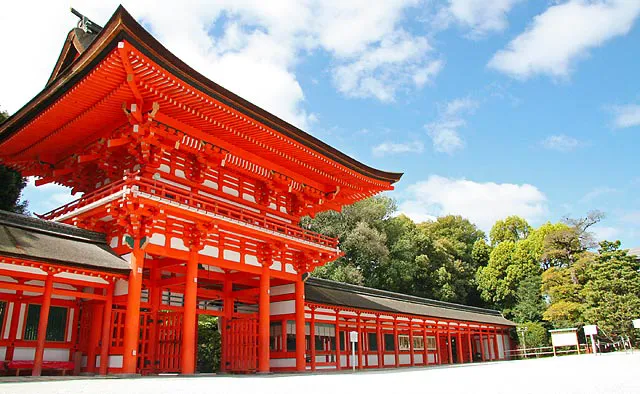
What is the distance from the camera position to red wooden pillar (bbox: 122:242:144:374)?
1202 cm

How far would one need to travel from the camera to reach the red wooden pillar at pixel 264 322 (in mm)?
15930

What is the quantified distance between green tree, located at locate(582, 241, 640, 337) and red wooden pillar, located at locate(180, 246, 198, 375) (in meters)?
28.4

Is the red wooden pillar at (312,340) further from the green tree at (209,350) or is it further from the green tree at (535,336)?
the green tree at (535,336)

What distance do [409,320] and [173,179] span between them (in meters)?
17.1

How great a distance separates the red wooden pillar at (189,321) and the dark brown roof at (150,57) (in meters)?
4.50

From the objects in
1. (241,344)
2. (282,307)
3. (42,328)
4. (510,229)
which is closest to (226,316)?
(241,344)

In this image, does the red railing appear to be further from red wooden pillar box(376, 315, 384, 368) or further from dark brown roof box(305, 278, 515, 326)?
red wooden pillar box(376, 315, 384, 368)

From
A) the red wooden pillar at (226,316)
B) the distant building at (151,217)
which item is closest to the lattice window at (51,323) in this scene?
the distant building at (151,217)

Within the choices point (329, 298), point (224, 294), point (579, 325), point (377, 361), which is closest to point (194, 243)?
point (224, 294)

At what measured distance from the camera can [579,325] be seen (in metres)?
35.3

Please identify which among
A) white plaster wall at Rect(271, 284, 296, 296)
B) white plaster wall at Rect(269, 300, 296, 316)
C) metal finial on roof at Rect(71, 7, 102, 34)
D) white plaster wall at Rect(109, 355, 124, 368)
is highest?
metal finial on roof at Rect(71, 7, 102, 34)

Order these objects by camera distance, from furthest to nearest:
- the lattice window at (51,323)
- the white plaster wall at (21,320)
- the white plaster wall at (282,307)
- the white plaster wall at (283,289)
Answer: the white plaster wall at (283,289)
the white plaster wall at (282,307)
the lattice window at (51,323)
the white plaster wall at (21,320)

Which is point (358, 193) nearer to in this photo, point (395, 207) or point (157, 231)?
point (157, 231)

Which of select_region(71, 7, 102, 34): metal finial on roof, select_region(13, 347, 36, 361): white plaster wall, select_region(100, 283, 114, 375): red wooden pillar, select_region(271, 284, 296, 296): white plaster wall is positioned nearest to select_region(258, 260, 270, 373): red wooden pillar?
select_region(271, 284, 296, 296): white plaster wall
